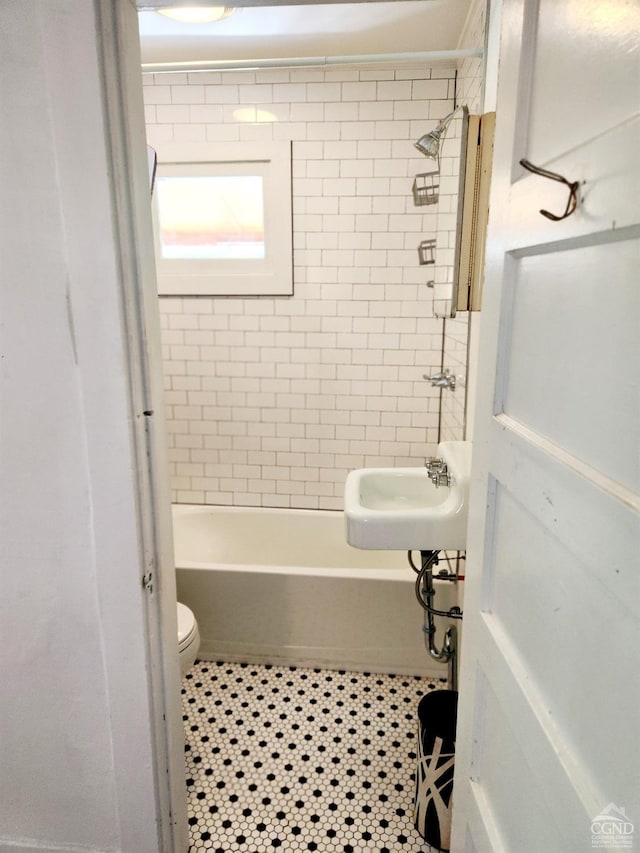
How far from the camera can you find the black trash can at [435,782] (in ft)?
4.58

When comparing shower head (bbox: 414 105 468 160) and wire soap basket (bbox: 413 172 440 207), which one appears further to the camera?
wire soap basket (bbox: 413 172 440 207)

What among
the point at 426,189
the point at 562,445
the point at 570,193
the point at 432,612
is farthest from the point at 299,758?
the point at 426,189

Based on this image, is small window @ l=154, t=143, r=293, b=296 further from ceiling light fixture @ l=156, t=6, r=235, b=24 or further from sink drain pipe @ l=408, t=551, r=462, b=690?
sink drain pipe @ l=408, t=551, r=462, b=690

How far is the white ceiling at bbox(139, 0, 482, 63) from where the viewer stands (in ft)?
6.30

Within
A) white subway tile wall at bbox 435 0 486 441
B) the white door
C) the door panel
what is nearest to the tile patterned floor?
the white door

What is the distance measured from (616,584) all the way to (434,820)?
1.30 m

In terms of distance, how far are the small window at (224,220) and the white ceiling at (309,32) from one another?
0.39 meters

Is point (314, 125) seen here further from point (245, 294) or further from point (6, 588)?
point (6, 588)

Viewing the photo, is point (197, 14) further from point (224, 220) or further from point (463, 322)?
point (463, 322)

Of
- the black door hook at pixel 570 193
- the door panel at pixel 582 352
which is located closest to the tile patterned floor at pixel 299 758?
the door panel at pixel 582 352

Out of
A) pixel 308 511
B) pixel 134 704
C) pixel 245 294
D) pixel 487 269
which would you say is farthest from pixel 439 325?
pixel 134 704

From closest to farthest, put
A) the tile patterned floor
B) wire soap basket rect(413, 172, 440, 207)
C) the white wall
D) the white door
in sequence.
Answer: the white door
the white wall
the tile patterned floor
wire soap basket rect(413, 172, 440, 207)

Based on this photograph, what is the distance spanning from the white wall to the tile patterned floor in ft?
1.30

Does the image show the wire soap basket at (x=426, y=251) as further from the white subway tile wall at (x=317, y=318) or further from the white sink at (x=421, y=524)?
the white sink at (x=421, y=524)
